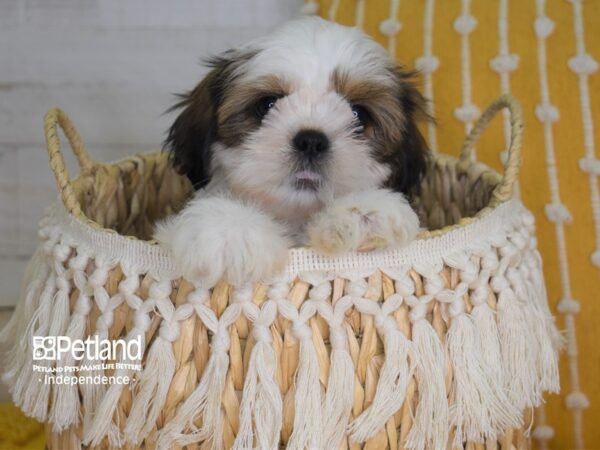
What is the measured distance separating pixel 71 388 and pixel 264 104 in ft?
2.11

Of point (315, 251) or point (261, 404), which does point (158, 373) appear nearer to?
point (261, 404)

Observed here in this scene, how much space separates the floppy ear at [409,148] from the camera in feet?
4.84

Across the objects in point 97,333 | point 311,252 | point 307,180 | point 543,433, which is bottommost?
point 543,433

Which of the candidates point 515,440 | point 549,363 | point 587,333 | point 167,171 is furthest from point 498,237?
point 167,171

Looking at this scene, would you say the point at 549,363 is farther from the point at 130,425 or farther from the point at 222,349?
the point at 130,425

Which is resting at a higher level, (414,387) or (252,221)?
(252,221)

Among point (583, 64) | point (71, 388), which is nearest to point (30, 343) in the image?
point (71, 388)

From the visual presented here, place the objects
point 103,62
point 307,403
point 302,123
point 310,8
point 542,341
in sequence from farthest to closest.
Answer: point 103,62 → point 310,8 → point 302,123 → point 542,341 → point 307,403

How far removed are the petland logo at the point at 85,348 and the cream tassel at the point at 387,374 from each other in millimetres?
340

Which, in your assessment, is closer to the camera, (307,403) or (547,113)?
(307,403)

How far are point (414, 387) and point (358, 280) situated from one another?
18 centimetres

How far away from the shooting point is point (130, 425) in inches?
40.7

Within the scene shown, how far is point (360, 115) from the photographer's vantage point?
1.43m

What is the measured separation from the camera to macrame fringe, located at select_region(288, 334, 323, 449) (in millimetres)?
980
